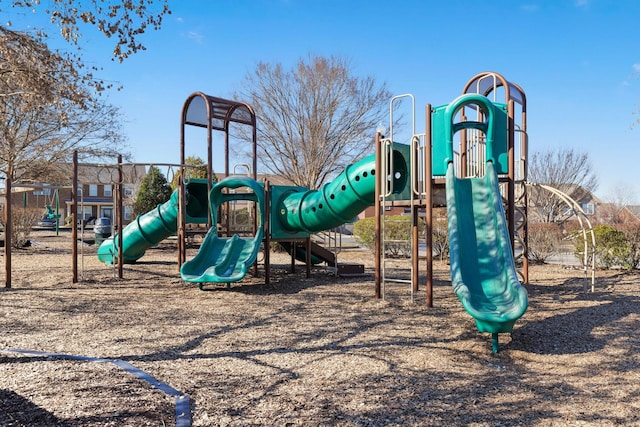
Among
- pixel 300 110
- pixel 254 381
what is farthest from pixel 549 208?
pixel 254 381

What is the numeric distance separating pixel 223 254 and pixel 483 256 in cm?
563

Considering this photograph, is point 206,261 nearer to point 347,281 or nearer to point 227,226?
point 227,226

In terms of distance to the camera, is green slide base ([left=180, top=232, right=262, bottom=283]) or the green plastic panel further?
green slide base ([left=180, top=232, right=262, bottom=283])

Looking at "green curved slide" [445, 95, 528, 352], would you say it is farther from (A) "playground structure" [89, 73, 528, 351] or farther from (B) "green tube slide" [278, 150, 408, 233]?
(B) "green tube slide" [278, 150, 408, 233]

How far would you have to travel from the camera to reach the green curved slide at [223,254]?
10248mm

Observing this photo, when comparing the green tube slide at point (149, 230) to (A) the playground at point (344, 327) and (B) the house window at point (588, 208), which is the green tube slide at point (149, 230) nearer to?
(A) the playground at point (344, 327)

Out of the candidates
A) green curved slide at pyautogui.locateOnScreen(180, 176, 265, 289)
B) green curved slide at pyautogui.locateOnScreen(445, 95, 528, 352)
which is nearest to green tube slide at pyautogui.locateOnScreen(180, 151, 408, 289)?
green curved slide at pyautogui.locateOnScreen(180, 176, 265, 289)

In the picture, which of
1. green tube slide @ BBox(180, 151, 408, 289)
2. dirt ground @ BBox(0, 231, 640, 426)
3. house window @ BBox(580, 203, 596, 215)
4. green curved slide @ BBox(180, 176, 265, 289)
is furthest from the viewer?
house window @ BBox(580, 203, 596, 215)

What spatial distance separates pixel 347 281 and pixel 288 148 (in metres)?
15.2

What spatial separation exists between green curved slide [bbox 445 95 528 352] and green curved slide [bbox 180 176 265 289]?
423 centimetres

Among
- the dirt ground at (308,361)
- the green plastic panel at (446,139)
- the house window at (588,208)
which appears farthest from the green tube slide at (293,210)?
the house window at (588,208)

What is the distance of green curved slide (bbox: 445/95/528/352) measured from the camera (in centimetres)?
598

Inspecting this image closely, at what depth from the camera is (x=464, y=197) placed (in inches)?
317

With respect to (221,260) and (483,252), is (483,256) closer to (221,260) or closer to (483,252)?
(483,252)
